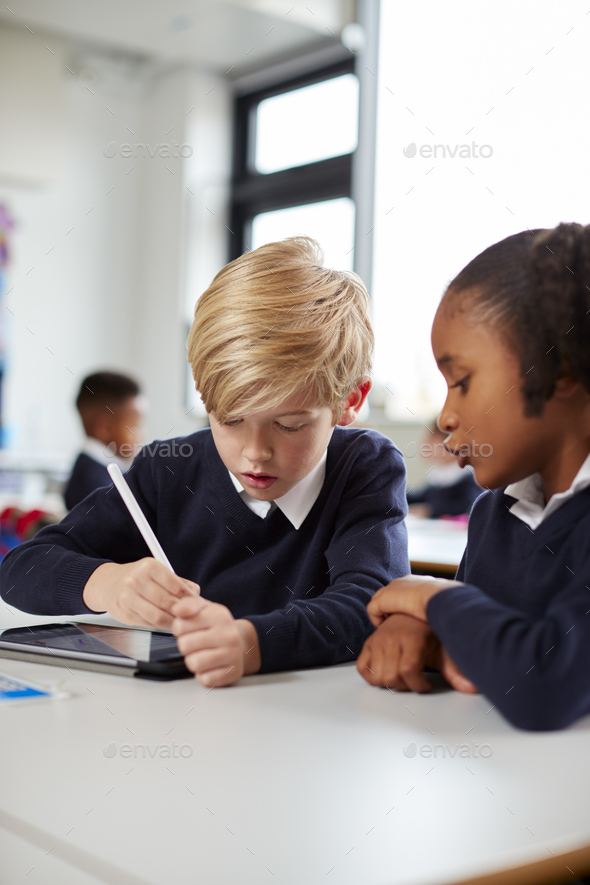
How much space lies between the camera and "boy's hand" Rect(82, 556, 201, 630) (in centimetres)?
87

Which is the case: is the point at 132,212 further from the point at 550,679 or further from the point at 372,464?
the point at 550,679

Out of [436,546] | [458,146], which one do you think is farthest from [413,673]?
[458,146]

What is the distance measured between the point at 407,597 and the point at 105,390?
2.72m

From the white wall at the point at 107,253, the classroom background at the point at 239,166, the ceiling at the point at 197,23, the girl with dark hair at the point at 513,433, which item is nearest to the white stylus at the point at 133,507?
the girl with dark hair at the point at 513,433

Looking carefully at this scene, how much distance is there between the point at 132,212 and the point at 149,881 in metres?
6.33

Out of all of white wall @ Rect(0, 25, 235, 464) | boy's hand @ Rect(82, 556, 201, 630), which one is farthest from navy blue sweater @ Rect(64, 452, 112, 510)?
white wall @ Rect(0, 25, 235, 464)

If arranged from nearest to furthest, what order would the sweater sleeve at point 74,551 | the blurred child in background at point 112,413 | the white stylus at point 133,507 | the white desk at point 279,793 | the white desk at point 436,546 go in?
the white desk at point 279,793 < the white stylus at point 133,507 < the sweater sleeve at point 74,551 < the white desk at point 436,546 < the blurred child in background at point 112,413

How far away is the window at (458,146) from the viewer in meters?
3.71

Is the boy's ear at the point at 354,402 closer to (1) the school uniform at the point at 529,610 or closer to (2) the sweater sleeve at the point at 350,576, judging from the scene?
(2) the sweater sleeve at the point at 350,576

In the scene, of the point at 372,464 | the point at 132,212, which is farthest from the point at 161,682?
the point at 132,212

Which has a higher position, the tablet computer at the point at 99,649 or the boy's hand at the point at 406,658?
the boy's hand at the point at 406,658

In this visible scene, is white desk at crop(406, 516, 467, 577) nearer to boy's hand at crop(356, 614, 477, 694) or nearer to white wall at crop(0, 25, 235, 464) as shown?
boy's hand at crop(356, 614, 477, 694)

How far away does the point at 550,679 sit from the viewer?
2.25 ft

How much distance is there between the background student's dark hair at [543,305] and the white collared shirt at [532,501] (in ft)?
0.32
